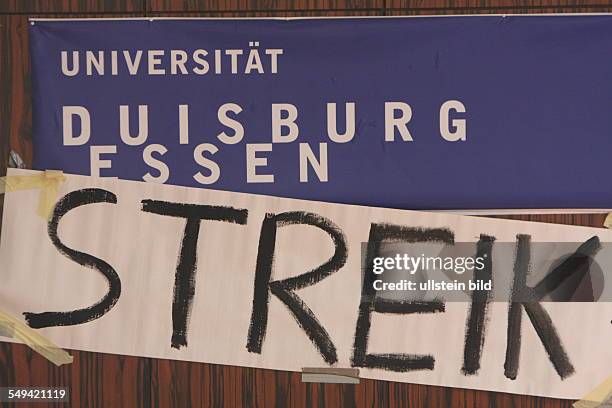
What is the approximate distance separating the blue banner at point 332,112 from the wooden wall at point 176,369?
0.19 feet

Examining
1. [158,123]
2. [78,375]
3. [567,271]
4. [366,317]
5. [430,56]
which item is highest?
[430,56]

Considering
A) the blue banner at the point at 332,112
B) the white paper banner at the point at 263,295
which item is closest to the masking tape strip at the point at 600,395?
the white paper banner at the point at 263,295

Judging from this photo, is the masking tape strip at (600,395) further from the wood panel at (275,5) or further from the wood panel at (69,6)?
the wood panel at (69,6)

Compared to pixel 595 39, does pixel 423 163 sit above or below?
below

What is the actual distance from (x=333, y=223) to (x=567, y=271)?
0.84 meters

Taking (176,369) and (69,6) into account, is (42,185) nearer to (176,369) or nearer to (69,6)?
(69,6)

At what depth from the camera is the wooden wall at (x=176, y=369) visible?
100.0 inches

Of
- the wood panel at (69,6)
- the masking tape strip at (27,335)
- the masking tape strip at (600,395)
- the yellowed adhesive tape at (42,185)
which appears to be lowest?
the masking tape strip at (600,395)

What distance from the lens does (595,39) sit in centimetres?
254

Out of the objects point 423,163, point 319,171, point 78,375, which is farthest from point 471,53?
point 78,375

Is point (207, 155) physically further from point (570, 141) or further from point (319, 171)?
point (570, 141)

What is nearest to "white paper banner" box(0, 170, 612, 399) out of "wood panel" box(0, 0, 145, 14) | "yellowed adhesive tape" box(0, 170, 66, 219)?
"yellowed adhesive tape" box(0, 170, 66, 219)

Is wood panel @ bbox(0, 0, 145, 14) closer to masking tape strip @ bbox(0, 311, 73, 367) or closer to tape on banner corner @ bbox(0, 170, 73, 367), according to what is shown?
tape on banner corner @ bbox(0, 170, 73, 367)

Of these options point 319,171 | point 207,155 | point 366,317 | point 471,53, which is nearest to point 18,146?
point 207,155
